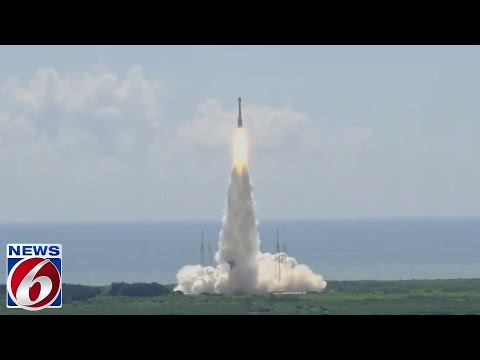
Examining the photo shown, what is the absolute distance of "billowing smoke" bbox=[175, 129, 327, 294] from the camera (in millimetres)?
127250

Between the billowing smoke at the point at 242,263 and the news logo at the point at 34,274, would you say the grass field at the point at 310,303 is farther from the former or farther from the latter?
the news logo at the point at 34,274

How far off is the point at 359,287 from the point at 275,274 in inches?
1173

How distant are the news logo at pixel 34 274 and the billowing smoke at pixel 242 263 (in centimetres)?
4305

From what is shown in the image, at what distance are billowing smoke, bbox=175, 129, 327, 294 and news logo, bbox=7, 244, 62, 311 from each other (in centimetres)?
4305

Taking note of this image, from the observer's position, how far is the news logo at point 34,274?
253ft

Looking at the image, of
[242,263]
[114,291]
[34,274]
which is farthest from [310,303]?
[34,274]

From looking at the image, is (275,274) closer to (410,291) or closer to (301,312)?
(301,312)

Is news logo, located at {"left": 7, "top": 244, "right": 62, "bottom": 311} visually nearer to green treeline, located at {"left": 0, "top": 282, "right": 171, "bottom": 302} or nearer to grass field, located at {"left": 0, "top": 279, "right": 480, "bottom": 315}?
grass field, located at {"left": 0, "top": 279, "right": 480, "bottom": 315}

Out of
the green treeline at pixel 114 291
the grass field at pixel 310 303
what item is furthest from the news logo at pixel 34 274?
the green treeline at pixel 114 291

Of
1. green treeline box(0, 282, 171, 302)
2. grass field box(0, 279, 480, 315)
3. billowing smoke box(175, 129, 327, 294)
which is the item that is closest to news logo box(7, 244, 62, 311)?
billowing smoke box(175, 129, 327, 294)

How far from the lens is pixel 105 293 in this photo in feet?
536

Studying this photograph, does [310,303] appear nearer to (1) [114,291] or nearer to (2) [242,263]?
(2) [242,263]

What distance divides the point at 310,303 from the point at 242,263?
12.5 meters
